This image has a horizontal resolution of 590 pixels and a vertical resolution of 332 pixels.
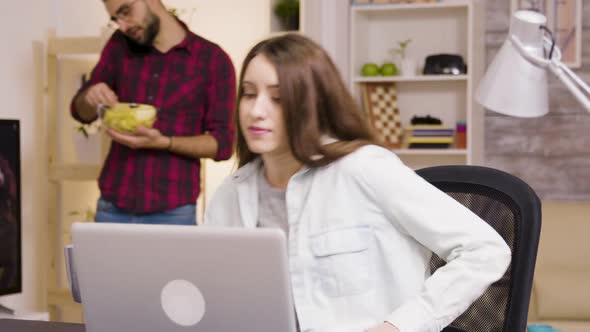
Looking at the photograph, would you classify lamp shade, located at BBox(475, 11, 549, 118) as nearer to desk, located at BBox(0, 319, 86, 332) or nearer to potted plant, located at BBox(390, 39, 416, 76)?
desk, located at BBox(0, 319, 86, 332)

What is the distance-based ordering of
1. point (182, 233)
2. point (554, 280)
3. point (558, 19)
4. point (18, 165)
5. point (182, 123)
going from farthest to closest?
point (558, 19) < point (554, 280) < point (18, 165) < point (182, 123) < point (182, 233)

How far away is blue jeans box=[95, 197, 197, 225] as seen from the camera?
275 centimetres

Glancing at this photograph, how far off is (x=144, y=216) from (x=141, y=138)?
0.25 m

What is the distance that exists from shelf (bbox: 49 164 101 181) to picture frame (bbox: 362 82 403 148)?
5.00ft

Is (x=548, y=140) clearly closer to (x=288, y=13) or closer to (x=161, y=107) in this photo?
(x=288, y=13)

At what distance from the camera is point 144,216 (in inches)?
108

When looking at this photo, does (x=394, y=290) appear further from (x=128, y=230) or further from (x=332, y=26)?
(x=332, y=26)

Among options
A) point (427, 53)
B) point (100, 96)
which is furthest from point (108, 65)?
point (427, 53)

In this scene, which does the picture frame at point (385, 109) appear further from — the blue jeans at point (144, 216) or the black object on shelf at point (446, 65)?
the blue jeans at point (144, 216)

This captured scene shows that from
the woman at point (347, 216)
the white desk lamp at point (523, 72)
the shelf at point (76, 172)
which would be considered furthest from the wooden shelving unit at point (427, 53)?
the woman at point (347, 216)

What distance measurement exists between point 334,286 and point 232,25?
140 inches

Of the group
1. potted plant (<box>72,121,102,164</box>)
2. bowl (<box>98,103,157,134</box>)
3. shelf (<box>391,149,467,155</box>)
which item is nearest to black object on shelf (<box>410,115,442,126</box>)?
shelf (<box>391,149,467,155</box>)

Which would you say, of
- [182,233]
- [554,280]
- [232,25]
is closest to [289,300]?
[182,233]

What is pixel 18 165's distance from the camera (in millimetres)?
3109
